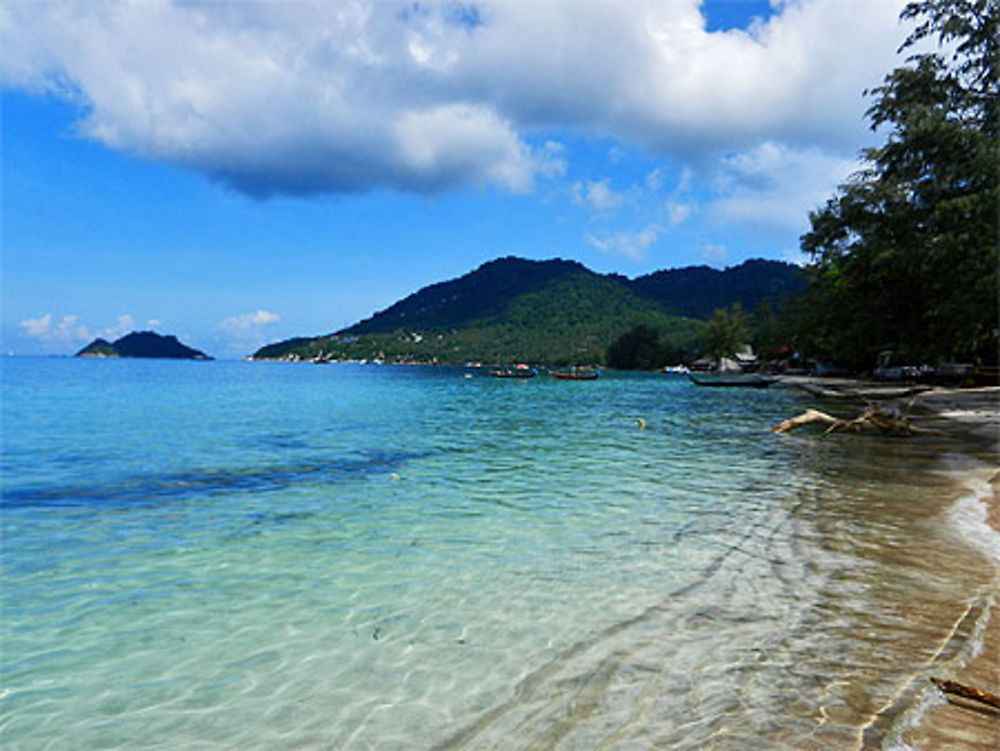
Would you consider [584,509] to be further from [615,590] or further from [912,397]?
[912,397]

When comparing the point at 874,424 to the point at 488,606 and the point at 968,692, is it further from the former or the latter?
the point at 488,606

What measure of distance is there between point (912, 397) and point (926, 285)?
1119cm

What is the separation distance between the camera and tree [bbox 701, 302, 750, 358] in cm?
14075

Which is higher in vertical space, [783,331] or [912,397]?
[783,331]

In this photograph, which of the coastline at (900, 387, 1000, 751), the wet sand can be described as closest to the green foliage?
the coastline at (900, 387, 1000, 751)

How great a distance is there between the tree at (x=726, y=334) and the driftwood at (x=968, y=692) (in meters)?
146

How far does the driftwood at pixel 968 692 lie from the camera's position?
3.94 metres

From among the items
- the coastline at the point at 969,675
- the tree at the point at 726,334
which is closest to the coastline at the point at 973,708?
the coastline at the point at 969,675

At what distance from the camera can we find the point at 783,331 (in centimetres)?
10506

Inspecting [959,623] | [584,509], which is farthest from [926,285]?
[959,623]

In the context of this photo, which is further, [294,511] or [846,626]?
[294,511]

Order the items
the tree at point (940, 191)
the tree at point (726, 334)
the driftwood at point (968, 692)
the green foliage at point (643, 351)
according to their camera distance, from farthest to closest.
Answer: the green foliage at point (643, 351) → the tree at point (726, 334) → the tree at point (940, 191) → the driftwood at point (968, 692)

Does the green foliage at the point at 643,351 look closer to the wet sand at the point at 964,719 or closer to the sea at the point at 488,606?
the sea at the point at 488,606

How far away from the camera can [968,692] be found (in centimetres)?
407
